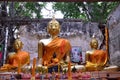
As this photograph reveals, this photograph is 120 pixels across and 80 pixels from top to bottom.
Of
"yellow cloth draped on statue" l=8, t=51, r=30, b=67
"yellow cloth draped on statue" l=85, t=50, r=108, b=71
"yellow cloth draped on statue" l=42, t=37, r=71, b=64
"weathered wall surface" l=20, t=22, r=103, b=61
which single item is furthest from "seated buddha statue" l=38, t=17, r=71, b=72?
"weathered wall surface" l=20, t=22, r=103, b=61

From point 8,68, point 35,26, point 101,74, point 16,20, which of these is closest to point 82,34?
point 35,26

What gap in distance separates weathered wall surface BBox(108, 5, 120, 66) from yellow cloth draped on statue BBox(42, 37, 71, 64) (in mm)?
1202

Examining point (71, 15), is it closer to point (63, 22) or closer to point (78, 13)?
point (78, 13)

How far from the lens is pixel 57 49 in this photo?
7973 millimetres

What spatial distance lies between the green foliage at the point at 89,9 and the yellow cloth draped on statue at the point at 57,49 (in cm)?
537

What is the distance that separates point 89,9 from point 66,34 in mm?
2801

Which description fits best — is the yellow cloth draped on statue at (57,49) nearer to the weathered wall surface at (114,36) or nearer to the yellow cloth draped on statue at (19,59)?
the yellow cloth draped on statue at (19,59)

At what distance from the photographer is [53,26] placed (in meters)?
8.07

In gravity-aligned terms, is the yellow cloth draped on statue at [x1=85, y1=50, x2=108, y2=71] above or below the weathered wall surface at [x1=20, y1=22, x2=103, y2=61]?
below

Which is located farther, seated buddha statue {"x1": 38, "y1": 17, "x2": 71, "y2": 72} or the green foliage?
the green foliage

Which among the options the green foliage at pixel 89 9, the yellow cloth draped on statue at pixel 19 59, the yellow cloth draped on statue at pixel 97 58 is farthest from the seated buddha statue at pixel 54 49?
the green foliage at pixel 89 9

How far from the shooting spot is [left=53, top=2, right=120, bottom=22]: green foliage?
13758mm

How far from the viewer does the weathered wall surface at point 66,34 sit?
12.0 metres

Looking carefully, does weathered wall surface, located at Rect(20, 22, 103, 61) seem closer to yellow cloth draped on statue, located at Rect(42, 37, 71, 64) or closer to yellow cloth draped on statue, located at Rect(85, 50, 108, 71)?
yellow cloth draped on statue, located at Rect(85, 50, 108, 71)
